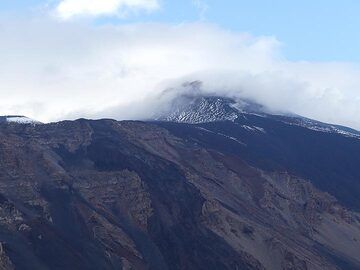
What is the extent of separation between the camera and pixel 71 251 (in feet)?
493

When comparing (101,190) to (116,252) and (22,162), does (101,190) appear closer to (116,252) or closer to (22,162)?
(22,162)

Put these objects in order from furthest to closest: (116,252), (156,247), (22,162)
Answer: (22,162)
(156,247)
(116,252)

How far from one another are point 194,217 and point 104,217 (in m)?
Result: 24.8

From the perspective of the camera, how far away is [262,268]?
17612cm

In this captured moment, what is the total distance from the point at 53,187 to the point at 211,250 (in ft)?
123

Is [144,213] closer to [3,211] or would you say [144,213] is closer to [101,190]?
[101,190]

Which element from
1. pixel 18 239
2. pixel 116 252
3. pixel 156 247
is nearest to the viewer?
pixel 18 239

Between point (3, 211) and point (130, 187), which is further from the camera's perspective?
point (130, 187)

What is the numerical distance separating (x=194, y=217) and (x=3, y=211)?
52508 mm

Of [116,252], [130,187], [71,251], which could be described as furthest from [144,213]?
[71,251]

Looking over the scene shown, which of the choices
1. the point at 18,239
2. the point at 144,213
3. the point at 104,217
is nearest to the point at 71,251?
the point at 18,239

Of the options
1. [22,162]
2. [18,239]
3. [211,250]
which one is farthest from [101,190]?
[18,239]

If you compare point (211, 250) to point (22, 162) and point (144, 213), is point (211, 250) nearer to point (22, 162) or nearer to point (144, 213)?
point (144, 213)

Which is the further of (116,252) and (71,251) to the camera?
(116,252)
